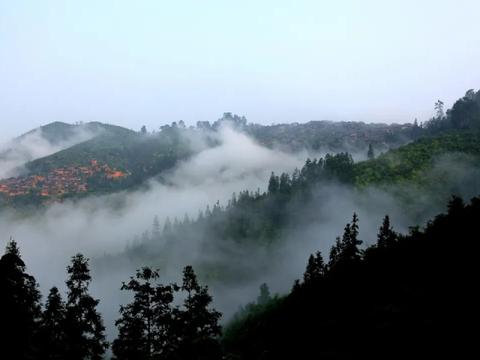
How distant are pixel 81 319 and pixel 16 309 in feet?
20.0

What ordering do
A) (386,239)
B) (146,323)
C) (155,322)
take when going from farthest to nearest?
(386,239), (146,323), (155,322)

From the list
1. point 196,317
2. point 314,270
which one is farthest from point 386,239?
point 196,317

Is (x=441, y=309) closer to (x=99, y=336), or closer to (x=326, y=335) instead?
Answer: (x=326, y=335)

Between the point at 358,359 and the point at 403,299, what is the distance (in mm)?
13429

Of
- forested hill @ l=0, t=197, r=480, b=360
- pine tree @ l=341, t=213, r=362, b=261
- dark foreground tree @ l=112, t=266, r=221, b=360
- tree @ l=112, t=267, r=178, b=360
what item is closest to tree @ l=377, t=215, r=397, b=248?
pine tree @ l=341, t=213, r=362, b=261

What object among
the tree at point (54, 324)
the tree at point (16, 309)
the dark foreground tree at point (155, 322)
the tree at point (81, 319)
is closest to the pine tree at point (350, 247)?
the dark foreground tree at point (155, 322)

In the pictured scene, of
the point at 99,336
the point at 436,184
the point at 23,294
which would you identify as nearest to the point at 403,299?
the point at 99,336

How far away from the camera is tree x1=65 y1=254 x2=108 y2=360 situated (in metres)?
30.0

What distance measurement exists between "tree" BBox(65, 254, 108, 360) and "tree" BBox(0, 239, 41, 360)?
3267 millimetres

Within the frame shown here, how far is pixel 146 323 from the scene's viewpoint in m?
32.7

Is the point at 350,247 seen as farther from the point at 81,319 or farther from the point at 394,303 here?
the point at 81,319

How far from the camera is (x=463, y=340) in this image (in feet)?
97.8

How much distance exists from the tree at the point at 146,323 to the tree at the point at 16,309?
6355 mm

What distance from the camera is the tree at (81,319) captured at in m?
30.0
